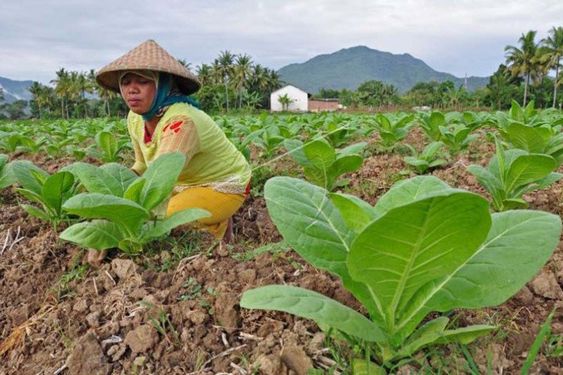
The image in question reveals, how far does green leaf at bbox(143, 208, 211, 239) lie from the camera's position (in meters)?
1.85

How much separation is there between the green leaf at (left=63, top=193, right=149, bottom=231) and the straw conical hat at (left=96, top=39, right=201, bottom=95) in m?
1.16

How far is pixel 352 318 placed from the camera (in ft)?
3.77

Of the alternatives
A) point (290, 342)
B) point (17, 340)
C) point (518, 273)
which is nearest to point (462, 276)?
point (518, 273)

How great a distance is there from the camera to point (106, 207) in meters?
1.71

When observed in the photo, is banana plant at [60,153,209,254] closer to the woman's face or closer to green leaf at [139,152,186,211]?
green leaf at [139,152,186,211]

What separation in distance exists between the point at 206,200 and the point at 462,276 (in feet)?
6.65

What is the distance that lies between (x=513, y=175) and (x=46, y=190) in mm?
2301

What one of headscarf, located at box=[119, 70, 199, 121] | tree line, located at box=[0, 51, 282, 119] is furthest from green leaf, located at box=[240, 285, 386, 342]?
tree line, located at box=[0, 51, 282, 119]

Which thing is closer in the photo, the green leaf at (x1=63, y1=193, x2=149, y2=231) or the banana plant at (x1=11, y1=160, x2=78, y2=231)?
the green leaf at (x1=63, y1=193, x2=149, y2=231)

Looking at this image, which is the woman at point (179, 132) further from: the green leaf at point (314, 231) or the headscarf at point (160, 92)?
the green leaf at point (314, 231)

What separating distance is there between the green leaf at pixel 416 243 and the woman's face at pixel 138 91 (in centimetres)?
210

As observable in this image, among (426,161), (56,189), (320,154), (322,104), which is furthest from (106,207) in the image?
(322,104)

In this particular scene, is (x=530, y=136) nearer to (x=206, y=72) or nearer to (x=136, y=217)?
(x=136, y=217)

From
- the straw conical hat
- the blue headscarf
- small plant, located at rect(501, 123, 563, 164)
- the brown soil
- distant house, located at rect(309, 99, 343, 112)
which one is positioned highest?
the straw conical hat
